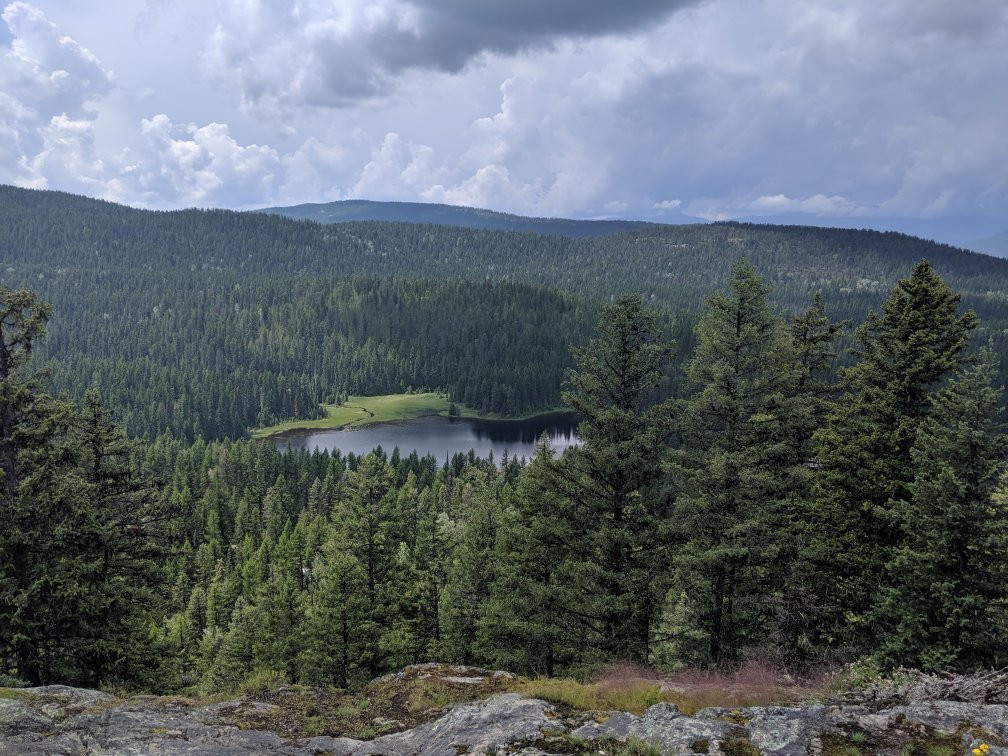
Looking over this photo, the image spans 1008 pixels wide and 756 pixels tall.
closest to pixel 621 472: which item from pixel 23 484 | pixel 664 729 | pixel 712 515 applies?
pixel 712 515

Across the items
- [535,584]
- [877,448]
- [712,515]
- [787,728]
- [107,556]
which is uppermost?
[877,448]

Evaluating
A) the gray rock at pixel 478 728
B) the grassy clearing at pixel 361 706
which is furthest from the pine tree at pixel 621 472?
the gray rock at pixel 478 728

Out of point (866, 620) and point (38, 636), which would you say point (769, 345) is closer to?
point (866, 620)

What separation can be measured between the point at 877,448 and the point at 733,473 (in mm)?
6781

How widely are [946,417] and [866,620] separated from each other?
22.5 ft

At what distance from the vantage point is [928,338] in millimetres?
22938

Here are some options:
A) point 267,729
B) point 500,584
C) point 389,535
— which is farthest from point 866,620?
point 389,535

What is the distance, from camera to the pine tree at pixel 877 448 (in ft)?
73.0

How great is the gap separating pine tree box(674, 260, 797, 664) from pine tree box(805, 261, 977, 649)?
217 centimetres

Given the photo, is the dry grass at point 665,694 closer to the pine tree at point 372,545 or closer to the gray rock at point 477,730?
the gray rock at point 477,730

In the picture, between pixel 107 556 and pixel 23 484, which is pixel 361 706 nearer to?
pixel 107 556

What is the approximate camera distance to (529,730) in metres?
11.9

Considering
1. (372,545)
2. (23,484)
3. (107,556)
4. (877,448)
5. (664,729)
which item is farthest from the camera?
(372,545)

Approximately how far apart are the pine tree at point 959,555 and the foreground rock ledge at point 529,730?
7.16 meters
